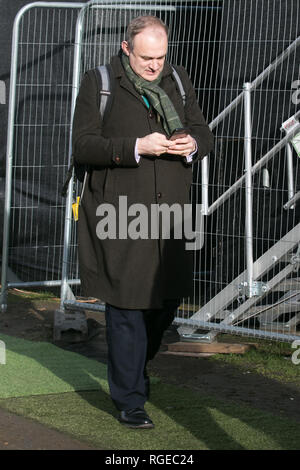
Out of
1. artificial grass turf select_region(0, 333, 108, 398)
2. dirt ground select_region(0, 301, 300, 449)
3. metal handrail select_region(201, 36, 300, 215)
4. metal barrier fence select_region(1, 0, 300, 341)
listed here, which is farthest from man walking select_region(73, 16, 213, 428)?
metal handrail select_region(201, 36, 300, 215)

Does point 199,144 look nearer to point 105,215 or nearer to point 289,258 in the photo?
point 105,215

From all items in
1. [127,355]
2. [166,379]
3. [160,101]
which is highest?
[160,101]

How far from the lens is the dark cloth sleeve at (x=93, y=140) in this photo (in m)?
4.46

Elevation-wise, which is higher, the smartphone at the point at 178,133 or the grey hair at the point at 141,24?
the grey hair at the point at 141,24

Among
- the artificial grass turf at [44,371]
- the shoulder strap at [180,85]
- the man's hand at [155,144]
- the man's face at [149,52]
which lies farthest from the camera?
the artificial grass turf at [44,371]

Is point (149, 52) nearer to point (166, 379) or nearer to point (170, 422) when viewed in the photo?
point (170, 422)

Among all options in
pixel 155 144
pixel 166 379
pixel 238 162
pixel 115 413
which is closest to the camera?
pixel 155 144

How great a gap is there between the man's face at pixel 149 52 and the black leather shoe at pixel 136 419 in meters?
1.67

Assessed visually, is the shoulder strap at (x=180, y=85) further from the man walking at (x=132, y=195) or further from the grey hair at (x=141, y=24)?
the grey hair at (x=141, y=24)

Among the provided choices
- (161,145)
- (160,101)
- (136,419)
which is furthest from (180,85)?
(136,419)

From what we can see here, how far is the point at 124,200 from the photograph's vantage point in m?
4.59

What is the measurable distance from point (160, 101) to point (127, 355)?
1271mm

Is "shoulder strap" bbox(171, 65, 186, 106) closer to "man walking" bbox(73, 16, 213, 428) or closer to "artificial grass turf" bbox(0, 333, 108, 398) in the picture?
"man walking" bbox(73, 16, 213, 428)

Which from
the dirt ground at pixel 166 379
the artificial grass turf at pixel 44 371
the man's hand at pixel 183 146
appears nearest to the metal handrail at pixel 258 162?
the dirt ground at pixel 166 379
